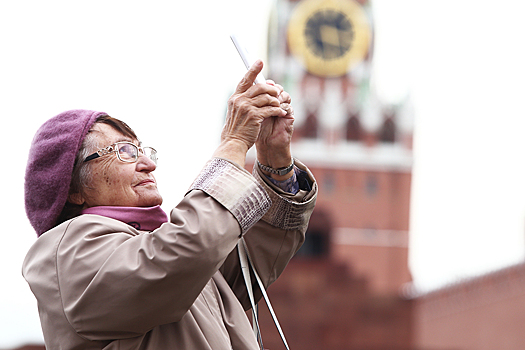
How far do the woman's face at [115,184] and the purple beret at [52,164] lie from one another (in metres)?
0.05

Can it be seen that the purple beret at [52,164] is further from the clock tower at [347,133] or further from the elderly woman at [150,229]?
the clock tower at [347,133]

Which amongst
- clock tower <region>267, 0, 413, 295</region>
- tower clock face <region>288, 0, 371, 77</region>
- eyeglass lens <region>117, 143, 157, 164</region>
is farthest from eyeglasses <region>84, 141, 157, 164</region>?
tower clock face <region>288, 0, 371, 77</region>

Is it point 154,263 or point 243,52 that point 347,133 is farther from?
point 154,263

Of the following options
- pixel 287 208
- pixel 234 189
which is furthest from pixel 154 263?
pixel 287 208

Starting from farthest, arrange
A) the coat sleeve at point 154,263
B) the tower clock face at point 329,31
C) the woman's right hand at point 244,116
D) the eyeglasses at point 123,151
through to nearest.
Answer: the tower clock face at point 329,31
the eyeglasses at point 123,151
the woman's right hand at point 244,116
the coat sleeve at point 154,263

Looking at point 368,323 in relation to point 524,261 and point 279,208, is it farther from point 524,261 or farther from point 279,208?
point 279,208

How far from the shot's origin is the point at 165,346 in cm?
141

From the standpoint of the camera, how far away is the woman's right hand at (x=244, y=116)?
1464 mm

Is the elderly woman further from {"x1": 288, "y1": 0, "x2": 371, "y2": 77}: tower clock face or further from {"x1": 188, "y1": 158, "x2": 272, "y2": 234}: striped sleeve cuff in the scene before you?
{"x1": 288, "y1": 0, "x2": 371, "y2": 77}: tower clock face

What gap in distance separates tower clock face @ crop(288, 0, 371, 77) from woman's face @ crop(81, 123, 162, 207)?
1812cm

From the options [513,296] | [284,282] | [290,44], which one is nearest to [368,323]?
Result: [284,282]

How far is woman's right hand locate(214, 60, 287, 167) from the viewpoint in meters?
1.46

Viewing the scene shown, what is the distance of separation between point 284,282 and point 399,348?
2.87 meters

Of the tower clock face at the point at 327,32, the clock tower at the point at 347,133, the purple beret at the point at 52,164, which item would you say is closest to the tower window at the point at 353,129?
the clock tower at the point at 347,133
